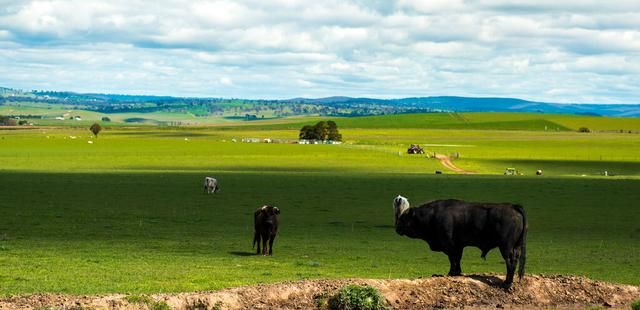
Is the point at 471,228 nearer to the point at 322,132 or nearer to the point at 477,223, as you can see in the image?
the point at 477,223

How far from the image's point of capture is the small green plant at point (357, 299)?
16.8 m

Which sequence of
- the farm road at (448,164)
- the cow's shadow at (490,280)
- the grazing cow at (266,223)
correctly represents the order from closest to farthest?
1. the cow's shadow at (490,280)
2. the grazing cow at (266,223)
3. the farm road at (448,164)

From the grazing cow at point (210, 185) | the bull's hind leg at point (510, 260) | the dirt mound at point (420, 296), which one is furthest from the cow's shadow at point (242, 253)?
the grazing cow at point (210, 185)

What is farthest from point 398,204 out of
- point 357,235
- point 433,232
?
point 433,232

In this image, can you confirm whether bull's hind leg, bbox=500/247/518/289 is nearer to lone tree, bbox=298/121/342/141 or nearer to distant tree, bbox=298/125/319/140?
lone tree, bbox=298/121/342/141

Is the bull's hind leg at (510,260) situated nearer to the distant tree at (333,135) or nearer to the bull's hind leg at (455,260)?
the bull's hind leg at (455,260)

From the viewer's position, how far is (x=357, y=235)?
34.8 meters

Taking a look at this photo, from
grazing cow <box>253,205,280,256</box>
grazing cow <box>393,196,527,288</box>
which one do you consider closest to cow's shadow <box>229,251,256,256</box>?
grazing cow <box>253,205,280,256</box>

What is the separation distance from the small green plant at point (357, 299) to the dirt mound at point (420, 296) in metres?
0.38

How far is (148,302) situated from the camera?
16.0m

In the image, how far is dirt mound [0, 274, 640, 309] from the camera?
1633 centimetres

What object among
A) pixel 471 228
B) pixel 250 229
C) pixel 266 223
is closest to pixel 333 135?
pixel 250 229

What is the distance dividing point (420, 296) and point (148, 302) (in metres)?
5.38

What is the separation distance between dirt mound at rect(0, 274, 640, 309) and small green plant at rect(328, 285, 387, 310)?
38 cm
